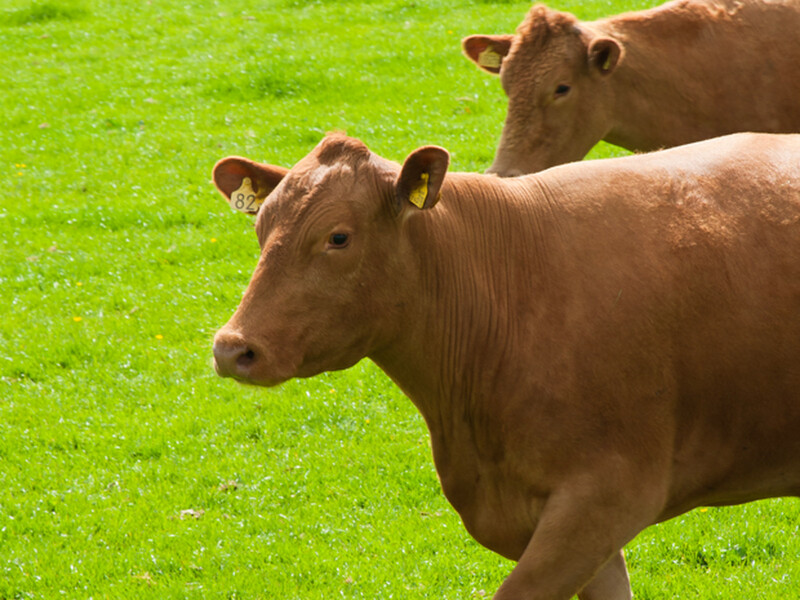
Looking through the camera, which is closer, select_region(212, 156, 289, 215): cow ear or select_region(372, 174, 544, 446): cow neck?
select_region(372, 174, 544, 446): cow neck

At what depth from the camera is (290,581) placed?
6.41m

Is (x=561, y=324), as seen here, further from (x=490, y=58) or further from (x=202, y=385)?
(x=490, y=58)

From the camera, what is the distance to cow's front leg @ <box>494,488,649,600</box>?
4.17 m

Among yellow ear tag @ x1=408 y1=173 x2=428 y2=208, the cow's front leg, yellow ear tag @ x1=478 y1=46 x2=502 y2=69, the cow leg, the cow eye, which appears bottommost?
the cow leg

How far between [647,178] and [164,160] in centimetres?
1029

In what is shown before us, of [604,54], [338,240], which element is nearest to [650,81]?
[604,54]

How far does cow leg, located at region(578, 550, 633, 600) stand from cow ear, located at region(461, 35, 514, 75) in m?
5.35

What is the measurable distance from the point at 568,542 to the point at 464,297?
3.54 feet

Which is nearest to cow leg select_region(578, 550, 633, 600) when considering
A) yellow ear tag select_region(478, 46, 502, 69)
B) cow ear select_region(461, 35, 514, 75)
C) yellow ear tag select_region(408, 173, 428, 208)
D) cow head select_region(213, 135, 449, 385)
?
cow head select_region(213, 135, 449, 385)

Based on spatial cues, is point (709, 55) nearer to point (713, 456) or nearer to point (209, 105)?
point (713, 456)

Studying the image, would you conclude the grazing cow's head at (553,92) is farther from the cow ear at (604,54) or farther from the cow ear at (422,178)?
the cow ear at (422,178)

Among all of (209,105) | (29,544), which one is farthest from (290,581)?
(209,105)

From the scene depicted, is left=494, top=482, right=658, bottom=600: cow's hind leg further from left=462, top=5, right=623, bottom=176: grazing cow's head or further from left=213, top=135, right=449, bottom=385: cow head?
left=462, top=5, right=623, bottom=176: grazing cow's head

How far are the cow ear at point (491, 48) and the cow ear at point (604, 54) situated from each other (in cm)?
100
